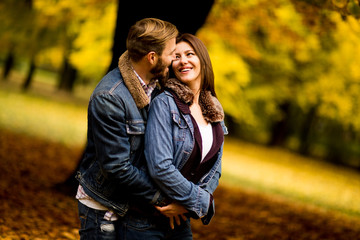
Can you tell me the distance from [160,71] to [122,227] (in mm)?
1014

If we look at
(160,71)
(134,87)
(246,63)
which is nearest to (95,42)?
(246,63)

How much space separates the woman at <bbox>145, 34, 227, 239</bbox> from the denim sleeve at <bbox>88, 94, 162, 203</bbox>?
0.11 m

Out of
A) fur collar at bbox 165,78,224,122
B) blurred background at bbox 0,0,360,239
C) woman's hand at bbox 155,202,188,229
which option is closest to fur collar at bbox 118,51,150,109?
fur collar at bbox 165,78,224,122

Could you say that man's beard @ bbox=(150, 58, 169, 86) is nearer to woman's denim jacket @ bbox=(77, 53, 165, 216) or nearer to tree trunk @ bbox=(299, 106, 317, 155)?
woman's denim jacket @ bbox=(77, 53, 165, 216)

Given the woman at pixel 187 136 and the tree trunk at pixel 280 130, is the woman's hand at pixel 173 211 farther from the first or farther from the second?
the tree trunk at pixel 280 130

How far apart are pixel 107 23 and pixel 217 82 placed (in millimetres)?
4616

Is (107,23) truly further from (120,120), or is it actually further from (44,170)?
(120,120)

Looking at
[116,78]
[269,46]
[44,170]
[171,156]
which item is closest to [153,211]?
[171,156]

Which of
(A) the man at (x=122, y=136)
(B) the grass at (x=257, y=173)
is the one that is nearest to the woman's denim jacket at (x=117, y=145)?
(A) the man at (x=122, y=136)

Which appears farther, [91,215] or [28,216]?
[28,216]

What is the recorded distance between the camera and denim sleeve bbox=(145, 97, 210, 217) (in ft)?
7.09

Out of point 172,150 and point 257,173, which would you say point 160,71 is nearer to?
point 172,150

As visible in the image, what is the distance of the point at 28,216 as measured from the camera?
479 cm

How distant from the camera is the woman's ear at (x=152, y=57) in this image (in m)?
2.29
